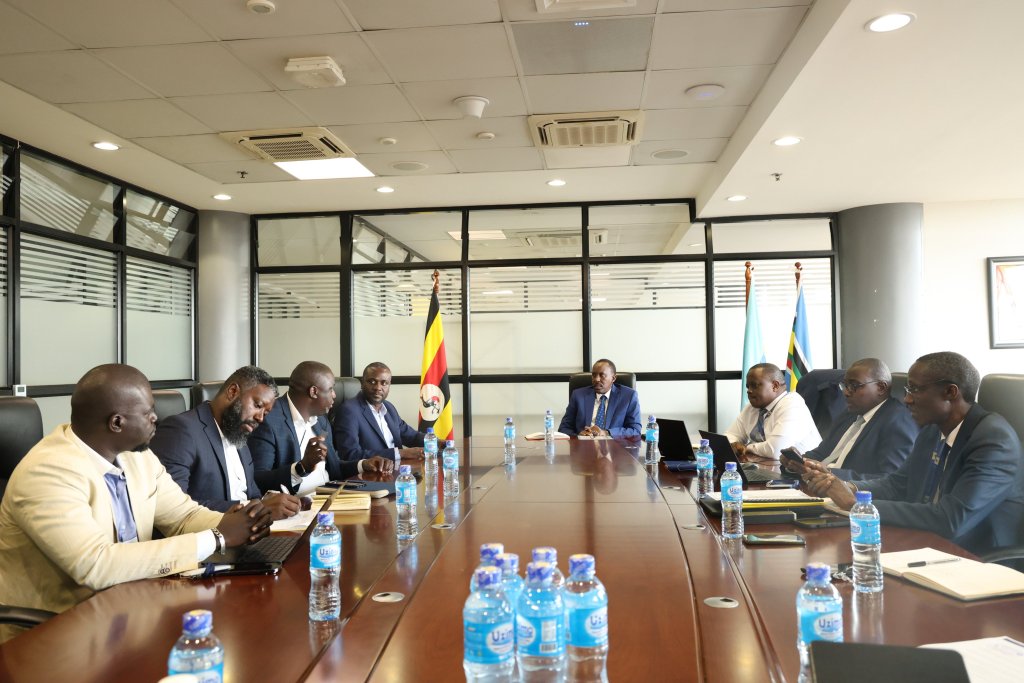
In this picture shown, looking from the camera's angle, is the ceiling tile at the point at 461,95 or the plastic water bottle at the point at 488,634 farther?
the ceiling tile at the point at 461,95

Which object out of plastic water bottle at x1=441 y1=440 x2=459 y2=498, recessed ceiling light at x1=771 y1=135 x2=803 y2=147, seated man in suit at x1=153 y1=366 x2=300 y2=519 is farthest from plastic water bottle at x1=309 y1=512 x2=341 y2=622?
recessed ceiling light at x1=771 y1=135 x2=803 y2=147

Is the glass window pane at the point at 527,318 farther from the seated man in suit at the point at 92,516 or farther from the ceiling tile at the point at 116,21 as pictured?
the seated man in suit at the point at 92,516

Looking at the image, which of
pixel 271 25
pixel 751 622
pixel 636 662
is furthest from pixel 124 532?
pixel 271 25

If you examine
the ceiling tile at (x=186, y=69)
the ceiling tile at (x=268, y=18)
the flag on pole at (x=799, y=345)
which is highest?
the ceiling tile at (x=268, y=18)

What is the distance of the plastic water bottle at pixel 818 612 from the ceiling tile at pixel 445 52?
2.89 metres

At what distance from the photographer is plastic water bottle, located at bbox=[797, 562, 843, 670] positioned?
121 cm

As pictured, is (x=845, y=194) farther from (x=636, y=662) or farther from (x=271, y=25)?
(x=636, y=662)

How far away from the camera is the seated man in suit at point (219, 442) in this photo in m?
2.63

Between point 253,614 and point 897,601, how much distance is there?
4.47 ft

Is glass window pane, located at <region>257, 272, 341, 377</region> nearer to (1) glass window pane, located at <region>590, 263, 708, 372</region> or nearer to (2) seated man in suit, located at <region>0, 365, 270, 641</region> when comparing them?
(1) glass window pane, located at <region>590, 263, 708, 372</region>

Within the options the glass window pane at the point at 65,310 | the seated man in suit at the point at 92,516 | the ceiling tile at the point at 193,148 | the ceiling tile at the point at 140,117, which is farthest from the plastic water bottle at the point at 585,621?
the glass window pane at the point at 65,310

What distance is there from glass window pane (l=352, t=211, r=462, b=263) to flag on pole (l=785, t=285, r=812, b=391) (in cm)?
337

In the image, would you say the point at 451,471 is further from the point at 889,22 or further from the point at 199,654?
the point at 889,22

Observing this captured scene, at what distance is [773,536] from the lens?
2029 mm
